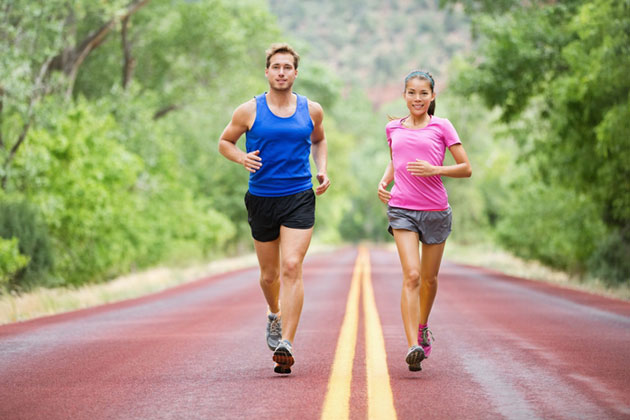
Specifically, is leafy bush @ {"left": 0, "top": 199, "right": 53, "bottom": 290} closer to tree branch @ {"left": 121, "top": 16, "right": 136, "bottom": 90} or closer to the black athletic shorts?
the black athletic shorts

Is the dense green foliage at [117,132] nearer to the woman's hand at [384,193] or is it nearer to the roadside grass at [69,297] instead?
the roadside grass at [69,297]

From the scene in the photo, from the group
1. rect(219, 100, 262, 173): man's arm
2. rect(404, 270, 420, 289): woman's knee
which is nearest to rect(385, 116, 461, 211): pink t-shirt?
rect(404, 270, 420, 289): woman's knee

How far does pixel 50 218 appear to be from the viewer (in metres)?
20.5

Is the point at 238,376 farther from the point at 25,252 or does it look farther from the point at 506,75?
the point at 506,75

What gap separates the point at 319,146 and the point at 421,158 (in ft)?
2.76

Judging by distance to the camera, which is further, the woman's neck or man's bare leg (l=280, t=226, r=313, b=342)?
the woman's neck

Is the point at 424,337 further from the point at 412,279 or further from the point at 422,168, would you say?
the point at 422,168

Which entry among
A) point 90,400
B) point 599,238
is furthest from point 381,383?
point 599,238

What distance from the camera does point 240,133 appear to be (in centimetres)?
677

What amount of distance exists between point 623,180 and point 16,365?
1409 centimetres

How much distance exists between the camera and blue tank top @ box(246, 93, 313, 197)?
6680 mm

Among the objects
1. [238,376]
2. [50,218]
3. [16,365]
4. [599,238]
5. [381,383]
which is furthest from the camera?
[599,238]

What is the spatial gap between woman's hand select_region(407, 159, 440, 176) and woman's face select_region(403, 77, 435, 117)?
1.49ft

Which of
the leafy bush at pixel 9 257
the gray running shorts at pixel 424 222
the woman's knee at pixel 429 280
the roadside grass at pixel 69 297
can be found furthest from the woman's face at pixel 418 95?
the leafy bush at pixel 9 257
